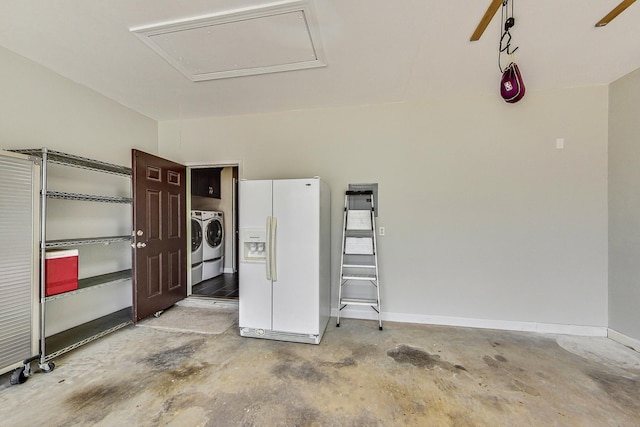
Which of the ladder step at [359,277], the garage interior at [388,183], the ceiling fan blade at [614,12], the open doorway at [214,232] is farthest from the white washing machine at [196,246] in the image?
the ceiling fan blade at [614,12]

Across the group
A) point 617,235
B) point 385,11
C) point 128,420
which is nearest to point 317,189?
point 385,11

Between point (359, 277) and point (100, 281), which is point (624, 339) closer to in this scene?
point (359, 277)

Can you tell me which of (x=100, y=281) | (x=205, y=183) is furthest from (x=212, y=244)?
(x=100, y=281)

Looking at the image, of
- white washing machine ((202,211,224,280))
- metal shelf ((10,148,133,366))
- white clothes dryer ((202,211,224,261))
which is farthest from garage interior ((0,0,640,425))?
white clothes dryer ((202,211,224,261))

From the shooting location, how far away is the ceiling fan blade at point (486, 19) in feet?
5.64

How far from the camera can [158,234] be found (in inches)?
131

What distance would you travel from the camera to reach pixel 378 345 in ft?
8.76

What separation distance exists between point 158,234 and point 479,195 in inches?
162

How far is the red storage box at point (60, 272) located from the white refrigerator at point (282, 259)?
5.02 feet

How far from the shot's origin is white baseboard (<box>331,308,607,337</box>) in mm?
2869

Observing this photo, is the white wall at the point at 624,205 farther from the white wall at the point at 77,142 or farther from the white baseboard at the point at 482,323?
the white wall at the point at 77,142

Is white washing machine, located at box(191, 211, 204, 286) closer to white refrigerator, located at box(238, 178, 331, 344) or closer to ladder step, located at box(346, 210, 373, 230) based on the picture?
white refrigerator, located at box(238, 178, 331, 344)

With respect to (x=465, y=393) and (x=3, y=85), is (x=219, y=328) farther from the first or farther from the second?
(x=3, y=85)

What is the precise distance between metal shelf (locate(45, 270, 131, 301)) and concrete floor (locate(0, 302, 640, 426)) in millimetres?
611
